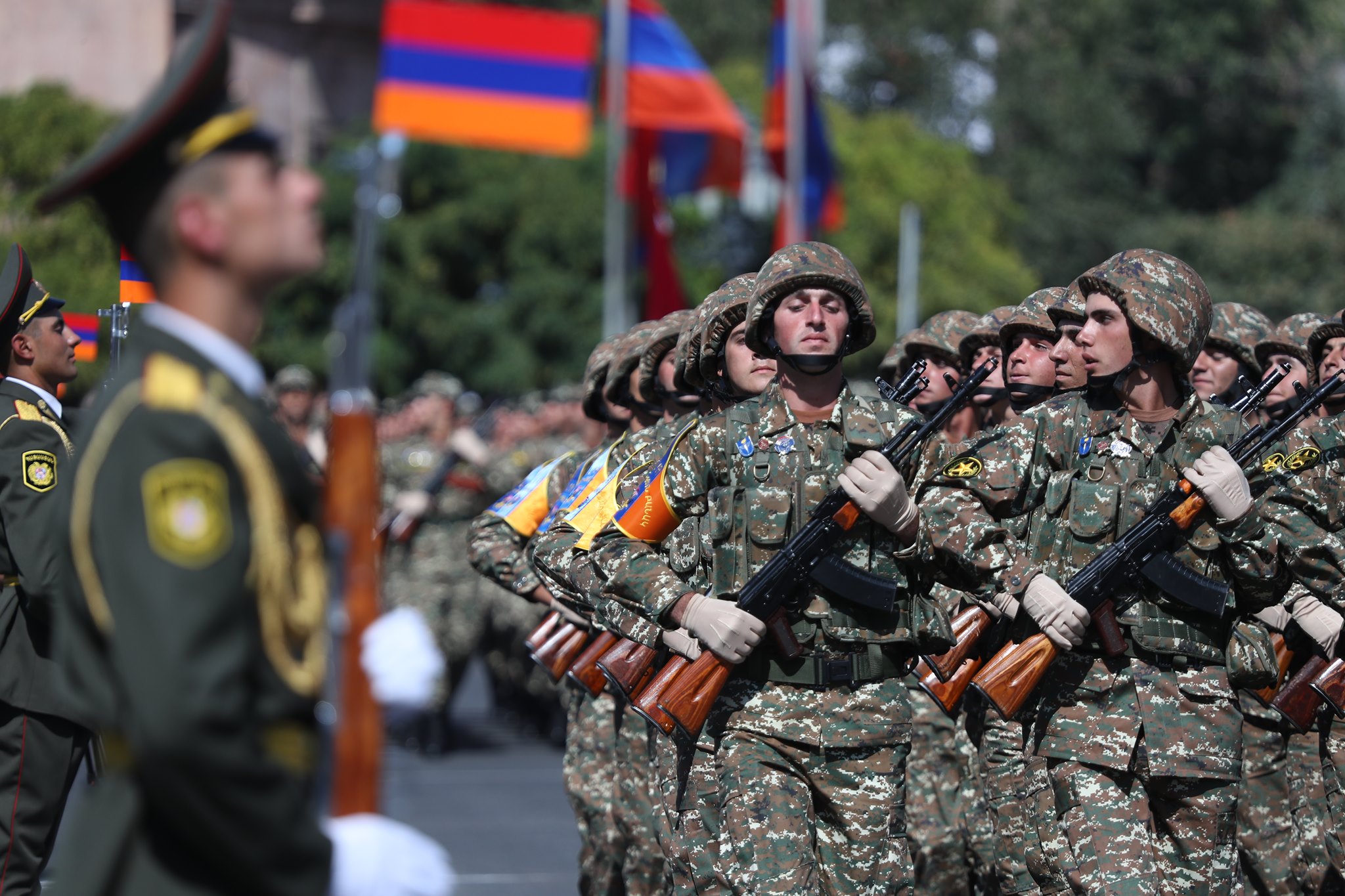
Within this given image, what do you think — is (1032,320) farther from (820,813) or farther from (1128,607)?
(820,813)

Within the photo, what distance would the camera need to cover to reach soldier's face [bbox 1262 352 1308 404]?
8.67 m

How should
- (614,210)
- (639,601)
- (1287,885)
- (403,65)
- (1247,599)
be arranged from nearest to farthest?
(639,601)
(1247,599)
(1287,885)
(403,65)
(614,210)

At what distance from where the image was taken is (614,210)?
24.3 m

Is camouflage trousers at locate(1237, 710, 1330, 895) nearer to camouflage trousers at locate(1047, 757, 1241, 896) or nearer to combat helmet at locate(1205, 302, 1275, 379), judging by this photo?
camouflage trousers at locate(1047, 757, 1241, 896)

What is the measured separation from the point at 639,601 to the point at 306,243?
317cm

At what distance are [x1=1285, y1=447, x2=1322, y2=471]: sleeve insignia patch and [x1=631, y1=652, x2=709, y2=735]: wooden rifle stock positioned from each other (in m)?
2.49

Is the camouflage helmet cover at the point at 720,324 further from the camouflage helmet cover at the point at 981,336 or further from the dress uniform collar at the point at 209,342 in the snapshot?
the dress uniform collar at the point at 209,342

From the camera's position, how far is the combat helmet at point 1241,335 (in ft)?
29.4

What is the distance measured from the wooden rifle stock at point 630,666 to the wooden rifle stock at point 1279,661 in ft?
7.93

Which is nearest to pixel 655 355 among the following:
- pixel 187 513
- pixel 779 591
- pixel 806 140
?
A: pixel 779 591

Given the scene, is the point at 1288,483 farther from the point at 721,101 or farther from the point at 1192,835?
the point at 721,101

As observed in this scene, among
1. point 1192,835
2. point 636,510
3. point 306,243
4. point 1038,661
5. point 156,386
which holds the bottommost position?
point 1192,835

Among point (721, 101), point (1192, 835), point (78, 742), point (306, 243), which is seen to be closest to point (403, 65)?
point (721, 101)

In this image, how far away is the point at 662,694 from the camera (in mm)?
6148
